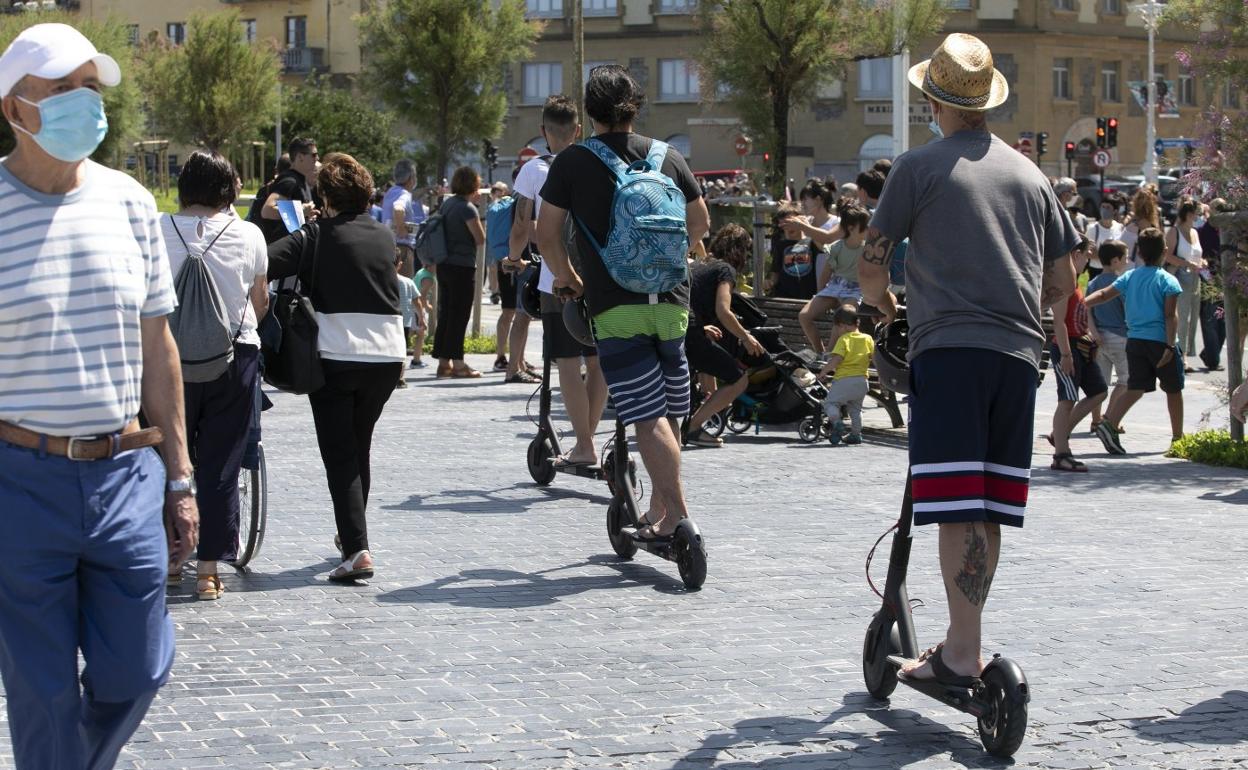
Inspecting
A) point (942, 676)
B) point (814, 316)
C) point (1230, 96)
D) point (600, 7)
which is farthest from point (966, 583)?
point (600, 7)

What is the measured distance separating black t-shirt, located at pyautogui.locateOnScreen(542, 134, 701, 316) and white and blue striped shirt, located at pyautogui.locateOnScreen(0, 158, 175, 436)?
380 cm

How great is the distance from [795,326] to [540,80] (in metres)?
63.4

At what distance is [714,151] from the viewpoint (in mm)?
73938

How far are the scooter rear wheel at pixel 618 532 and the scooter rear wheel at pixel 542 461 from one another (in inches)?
94.4

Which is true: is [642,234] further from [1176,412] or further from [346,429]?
[1176,412]

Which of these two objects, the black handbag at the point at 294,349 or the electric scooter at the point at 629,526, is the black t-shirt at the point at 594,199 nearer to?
the electric scooter at the point at 629,526

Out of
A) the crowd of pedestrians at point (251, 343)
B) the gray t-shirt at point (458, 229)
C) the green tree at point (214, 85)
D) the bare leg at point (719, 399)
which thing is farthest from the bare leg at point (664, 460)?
the green tree at point (214, 85)

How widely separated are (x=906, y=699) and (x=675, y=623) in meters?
1.36

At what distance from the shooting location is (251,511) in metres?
8.34

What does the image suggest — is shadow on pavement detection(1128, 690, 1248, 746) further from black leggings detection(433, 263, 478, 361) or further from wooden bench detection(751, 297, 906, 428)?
black leggings detection(433, 263, 478, 361)

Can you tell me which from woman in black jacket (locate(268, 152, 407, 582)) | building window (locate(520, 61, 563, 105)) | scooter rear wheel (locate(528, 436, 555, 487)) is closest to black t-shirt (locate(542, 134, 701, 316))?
woman in black jacket (locate(268, 152, 407, 582))

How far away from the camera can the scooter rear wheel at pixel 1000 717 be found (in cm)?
518

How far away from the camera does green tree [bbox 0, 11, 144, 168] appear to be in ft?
189

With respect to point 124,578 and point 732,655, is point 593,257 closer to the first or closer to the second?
point 732,655
